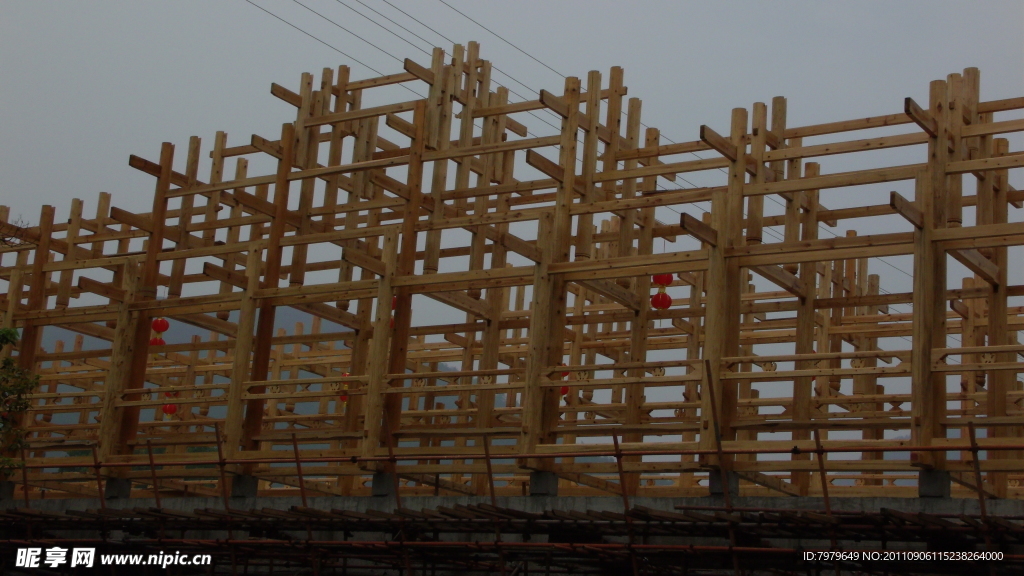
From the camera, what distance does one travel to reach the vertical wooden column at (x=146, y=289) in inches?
798

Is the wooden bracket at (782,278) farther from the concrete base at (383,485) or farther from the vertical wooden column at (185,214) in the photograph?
the vertical wooden column at (185,214)

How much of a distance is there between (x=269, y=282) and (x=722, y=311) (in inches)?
296

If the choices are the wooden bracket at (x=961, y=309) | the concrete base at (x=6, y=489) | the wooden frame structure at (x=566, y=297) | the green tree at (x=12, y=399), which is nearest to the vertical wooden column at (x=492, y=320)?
the wooden frame structure at (x=566, y=297)

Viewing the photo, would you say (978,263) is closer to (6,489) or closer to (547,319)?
(547,319)

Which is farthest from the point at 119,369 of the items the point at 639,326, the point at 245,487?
the point at 639,326

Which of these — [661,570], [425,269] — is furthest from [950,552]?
[425,269]

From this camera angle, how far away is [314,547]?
15.8m

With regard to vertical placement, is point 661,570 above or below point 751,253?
below

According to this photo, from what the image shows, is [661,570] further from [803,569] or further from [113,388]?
[113,388]

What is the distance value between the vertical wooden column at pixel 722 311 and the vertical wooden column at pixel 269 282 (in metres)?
6.73

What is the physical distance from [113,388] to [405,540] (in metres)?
6.97

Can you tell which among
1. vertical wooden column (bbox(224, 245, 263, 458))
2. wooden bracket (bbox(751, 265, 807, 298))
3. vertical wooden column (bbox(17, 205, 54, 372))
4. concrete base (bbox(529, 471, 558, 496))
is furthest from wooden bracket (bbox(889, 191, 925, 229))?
vertical wooden column (bbox(17, 205, 54, 372))

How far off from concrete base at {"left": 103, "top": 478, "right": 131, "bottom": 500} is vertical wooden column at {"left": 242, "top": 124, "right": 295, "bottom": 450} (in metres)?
2.34

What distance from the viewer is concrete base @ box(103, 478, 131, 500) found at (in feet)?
65.6
